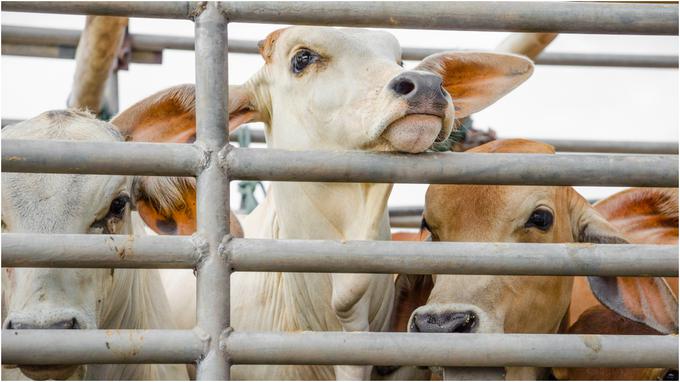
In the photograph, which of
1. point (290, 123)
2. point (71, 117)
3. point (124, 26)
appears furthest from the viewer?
point (124, 26)

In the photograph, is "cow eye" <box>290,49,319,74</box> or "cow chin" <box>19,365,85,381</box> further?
"cow eye" <box>290,49,319,74</box>

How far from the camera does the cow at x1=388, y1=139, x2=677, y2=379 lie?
138 inches

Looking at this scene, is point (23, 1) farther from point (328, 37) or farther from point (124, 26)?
point (124, 26)

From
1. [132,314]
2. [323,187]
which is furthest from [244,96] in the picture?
[132,314]

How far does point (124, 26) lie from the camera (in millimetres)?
5586

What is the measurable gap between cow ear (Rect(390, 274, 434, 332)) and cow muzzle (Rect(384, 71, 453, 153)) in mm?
1192

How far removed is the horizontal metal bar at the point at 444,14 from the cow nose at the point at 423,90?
33 cm

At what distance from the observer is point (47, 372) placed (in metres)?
2.86

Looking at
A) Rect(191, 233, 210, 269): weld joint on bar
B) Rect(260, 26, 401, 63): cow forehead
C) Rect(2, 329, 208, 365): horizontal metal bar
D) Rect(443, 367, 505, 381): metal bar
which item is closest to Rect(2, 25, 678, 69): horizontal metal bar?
Rect(260, 26, 401, 63): cow forehead

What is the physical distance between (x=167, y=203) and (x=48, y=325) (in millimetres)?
824

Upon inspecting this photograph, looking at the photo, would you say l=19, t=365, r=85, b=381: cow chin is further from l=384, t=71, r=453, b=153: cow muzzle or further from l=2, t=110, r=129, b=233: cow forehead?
l=384, t=71, r=453, b=153: cow muzzle

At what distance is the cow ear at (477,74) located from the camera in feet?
12.1

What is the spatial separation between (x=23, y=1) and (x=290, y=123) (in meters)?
1.17

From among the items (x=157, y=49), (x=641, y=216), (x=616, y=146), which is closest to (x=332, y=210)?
(x=641, y=216)
